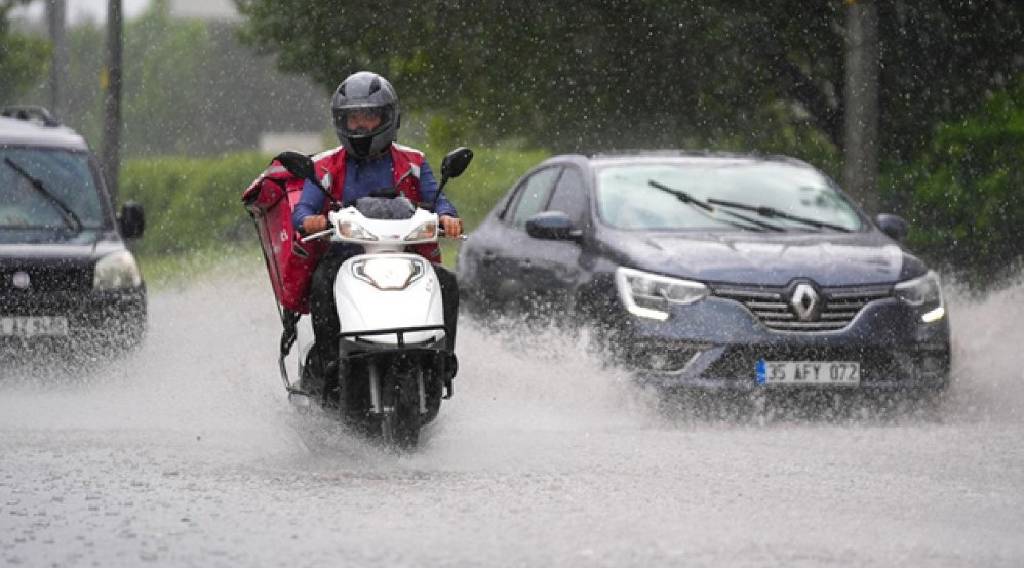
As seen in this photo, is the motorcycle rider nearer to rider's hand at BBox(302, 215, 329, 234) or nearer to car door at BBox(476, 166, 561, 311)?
rider's hand at BBox(302, 215, 329, 234)

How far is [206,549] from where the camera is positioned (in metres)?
7.54

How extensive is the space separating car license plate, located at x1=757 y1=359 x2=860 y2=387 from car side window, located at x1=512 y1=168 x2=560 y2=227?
2647 millimetres

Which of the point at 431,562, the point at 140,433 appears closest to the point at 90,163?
the point at 140,433

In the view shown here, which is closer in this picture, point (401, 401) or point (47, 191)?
point (401, 401)

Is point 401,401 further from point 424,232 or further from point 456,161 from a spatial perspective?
point 456,161

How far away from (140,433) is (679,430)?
102 inches

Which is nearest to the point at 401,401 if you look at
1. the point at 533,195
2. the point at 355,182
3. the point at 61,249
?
the point at 355,182

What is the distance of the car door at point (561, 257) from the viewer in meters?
13.0

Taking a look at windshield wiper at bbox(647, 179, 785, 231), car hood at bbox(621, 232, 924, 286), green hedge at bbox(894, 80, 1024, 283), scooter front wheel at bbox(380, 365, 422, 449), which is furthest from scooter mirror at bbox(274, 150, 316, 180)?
green hedge at bbox(894, 80, 1024, 283)

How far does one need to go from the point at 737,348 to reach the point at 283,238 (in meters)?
2.54

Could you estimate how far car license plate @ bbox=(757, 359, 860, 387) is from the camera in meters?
11.9

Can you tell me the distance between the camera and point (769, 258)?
12367mm

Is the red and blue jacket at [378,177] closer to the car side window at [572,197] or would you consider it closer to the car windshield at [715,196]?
the car windshield at [715,196]

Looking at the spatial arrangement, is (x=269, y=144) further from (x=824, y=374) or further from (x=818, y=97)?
(x=824, y=374)
